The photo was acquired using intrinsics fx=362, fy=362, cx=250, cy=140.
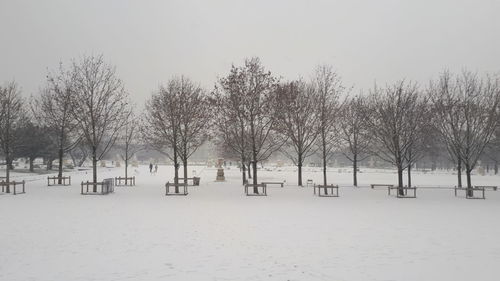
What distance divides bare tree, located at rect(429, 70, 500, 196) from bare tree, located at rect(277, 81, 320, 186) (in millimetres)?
10281

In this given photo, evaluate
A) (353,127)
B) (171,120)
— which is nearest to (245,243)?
(171,120)

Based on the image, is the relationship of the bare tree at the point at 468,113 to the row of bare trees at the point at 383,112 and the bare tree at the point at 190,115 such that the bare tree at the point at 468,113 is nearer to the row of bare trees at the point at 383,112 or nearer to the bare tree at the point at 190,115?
the row of bare trees at the point at 383,112

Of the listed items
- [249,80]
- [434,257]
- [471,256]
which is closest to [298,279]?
[434,257]

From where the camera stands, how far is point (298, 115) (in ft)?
109

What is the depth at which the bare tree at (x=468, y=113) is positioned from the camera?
2764 centimetres

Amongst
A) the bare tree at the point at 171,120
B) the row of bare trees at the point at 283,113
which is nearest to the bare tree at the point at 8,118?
the row of bare trees at the point at 283,113

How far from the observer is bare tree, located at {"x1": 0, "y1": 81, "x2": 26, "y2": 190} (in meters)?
27.9

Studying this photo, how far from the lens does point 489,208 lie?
19.5 m

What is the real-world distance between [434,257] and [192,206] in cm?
1244

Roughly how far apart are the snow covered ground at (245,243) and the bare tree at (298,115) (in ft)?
47.8

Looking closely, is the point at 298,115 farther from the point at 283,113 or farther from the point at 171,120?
the point at 171,120

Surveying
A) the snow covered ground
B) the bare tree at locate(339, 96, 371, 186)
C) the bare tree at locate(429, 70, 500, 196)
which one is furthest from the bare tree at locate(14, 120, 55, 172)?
the bare tree at locate(429, 70, 500, 196)

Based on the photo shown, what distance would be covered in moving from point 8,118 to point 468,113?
117 feet

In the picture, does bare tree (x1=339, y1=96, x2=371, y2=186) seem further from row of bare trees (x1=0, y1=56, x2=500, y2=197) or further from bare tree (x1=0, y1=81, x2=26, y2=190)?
bare tree (x1=0, y1=81, x2=26, y2=190)
